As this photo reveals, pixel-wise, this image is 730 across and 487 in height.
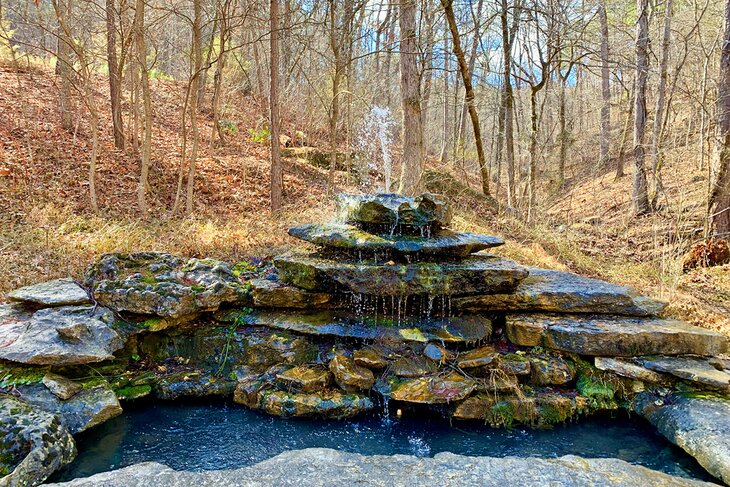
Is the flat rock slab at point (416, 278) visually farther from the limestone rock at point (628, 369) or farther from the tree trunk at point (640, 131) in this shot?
the tree trunk at point (640, 131)

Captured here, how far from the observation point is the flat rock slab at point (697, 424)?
327 cm

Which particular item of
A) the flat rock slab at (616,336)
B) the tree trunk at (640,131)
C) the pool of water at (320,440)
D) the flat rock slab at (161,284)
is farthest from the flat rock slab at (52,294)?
the tree trunk at (640,131)

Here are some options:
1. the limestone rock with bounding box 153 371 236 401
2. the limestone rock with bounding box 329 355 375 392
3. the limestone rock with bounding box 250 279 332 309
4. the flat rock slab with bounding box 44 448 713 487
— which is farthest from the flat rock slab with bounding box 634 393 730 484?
the limestone rock with bounding box 153 371 236 401

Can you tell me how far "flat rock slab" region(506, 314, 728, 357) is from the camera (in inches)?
171

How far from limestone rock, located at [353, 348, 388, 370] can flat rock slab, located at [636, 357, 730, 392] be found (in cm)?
237

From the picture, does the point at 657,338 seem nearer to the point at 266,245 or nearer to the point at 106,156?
the point at 266,245

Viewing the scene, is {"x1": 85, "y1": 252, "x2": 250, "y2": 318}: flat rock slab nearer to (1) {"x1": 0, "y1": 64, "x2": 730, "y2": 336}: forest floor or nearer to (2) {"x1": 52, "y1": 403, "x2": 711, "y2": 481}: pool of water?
(1) {"x1": 0, "y1": 64, "x2": 730, "y2": 336}: forest floor

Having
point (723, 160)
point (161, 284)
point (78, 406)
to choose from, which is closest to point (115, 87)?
point (161, 284)

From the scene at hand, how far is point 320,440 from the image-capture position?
3795 millimetres

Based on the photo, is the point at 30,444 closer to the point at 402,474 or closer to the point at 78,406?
the point at 78,406

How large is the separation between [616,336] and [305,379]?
295 cm

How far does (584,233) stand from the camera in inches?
412

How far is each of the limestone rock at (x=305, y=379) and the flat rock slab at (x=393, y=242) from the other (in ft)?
4.54

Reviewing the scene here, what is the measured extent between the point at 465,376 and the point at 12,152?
27.4ft
